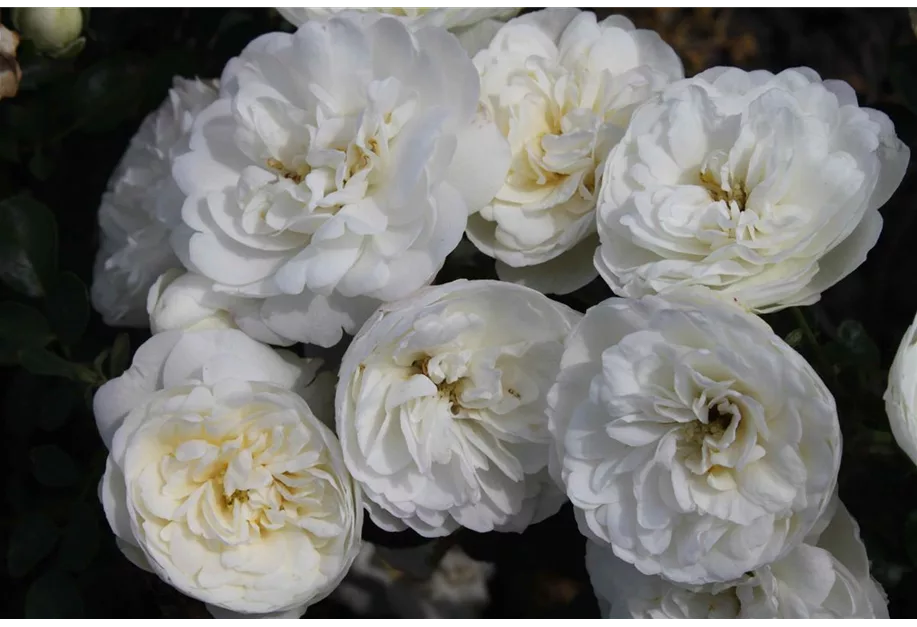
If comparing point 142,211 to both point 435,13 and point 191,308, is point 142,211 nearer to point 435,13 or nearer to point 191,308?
point 191,308

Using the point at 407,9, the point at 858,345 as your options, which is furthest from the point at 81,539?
the point at 858,345

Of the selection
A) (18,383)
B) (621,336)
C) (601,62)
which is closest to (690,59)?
(601,62)

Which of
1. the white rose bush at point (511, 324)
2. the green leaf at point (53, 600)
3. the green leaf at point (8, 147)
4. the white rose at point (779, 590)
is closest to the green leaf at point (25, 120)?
the green leaf at point (8, 147)

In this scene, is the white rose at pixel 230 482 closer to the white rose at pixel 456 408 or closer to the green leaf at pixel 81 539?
the white rose at pixel 456 408

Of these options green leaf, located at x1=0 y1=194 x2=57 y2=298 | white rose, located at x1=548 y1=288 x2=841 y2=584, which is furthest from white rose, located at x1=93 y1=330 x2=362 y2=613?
green leaf, located at x1=0 y1=194 x2=57 y2=298

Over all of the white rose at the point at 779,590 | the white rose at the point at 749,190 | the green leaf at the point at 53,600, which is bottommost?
the green leaf at the point at 53,600

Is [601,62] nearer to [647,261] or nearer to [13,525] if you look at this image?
[647,261]

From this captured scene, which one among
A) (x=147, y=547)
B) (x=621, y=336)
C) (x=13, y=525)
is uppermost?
(x=621, y=336)
